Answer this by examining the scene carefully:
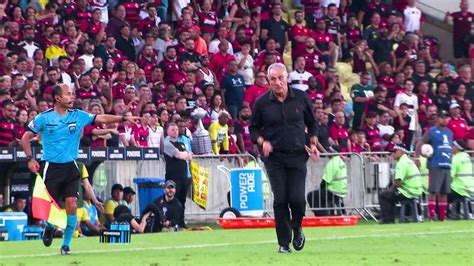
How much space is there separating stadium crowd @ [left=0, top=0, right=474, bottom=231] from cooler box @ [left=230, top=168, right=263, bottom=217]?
1167 millimetres

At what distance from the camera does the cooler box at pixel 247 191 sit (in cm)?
2509

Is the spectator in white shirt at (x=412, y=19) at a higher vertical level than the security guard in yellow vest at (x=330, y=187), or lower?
higher

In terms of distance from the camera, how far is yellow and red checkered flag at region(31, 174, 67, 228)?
16.5 meters

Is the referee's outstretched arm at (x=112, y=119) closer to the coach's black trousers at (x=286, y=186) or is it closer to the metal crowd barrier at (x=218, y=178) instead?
the coach's black trousers at (x=286, y=186)

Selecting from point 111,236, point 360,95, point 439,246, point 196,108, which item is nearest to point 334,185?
point 196,108

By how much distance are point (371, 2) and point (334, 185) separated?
10400 mm

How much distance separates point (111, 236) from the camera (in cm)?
1886

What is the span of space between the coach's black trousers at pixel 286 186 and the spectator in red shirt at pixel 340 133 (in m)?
13.5

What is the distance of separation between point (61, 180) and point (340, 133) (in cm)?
1343

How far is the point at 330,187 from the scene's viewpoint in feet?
87.5

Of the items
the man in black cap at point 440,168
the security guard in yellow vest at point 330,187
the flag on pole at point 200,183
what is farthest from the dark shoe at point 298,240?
the man in black cap at point 440,168

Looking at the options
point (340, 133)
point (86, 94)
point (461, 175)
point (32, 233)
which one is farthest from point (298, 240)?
point (340, 133)

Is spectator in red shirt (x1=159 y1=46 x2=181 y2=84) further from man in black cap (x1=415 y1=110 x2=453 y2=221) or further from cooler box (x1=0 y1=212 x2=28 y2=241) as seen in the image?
cooler box (x1=0 y1=212 x2=28 y2=241)

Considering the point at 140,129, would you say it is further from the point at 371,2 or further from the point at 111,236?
the point at 371,2
